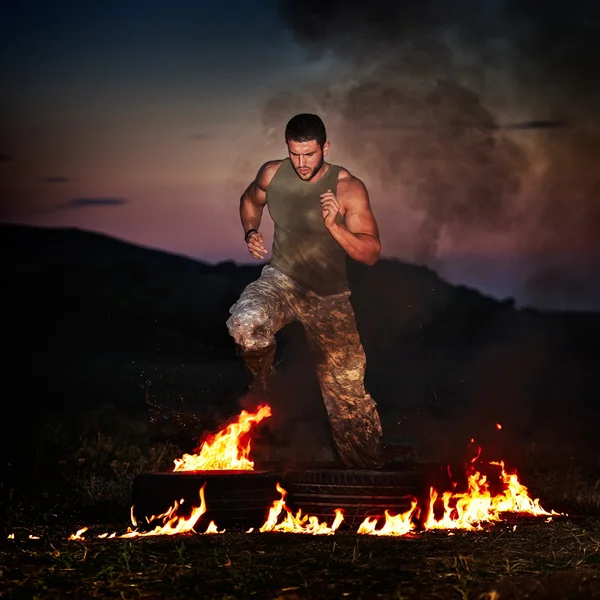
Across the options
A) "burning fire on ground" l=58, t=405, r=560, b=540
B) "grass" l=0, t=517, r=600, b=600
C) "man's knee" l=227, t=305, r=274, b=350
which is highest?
"man's knee" l=227, t=305, r=274, b=350

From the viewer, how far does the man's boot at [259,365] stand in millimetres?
10281

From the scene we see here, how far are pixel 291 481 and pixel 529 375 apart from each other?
1751cm

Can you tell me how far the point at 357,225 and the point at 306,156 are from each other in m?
1.02

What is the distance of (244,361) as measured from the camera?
1036cm

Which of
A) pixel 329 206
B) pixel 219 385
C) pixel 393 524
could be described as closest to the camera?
pixel 393 524

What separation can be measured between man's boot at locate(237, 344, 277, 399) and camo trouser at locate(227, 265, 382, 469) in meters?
0.41

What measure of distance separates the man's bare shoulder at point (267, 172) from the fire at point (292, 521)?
4.07 meters

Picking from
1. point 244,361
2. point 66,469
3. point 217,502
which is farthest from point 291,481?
point 66,469

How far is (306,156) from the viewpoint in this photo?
10.7 m

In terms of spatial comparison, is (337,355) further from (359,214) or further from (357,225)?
(359,214)

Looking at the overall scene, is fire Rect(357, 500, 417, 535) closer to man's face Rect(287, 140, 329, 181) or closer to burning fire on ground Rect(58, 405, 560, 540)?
burning fire on ground Rect(58, 405, 560, 540)

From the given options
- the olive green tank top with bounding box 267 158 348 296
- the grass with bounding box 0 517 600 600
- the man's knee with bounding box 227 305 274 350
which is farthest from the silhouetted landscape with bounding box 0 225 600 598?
the olive green tank top with bounding box 267 158 348 296

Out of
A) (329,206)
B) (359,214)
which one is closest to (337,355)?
(359,214)

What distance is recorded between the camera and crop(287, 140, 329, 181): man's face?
10.6 m
